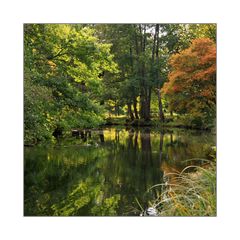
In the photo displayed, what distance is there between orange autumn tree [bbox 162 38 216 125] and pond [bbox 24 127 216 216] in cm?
48

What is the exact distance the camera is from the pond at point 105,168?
20.0 feet

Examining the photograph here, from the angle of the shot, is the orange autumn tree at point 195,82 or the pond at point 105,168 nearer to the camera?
the pond at point 105,168

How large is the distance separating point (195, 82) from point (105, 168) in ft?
7.25

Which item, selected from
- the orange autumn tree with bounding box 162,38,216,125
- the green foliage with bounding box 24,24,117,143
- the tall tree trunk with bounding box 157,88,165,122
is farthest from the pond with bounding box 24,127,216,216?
the green foliage with bounding box 24,24,117,143

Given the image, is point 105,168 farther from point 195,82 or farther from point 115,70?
point 195,82

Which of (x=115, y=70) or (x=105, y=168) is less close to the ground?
(x=115, y=70)

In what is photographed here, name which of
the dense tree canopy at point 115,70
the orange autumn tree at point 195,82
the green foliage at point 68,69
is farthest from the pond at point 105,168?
the green foliage at point 68,69

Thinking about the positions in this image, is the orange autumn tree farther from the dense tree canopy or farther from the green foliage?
the green foliage

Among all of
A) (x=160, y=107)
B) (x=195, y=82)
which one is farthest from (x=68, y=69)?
(x=195, y=82)

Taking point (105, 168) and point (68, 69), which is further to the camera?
point (105, 168)

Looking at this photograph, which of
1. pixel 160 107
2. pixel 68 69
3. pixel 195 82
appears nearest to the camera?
pixel 68 69

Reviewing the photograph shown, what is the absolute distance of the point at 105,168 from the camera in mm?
7598

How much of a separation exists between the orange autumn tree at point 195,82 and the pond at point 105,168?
48cm

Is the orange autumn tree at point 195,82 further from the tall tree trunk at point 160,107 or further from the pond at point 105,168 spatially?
the pond at point 105,168
